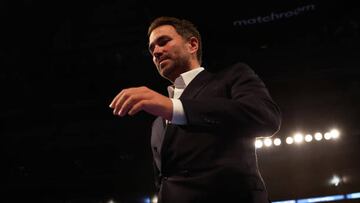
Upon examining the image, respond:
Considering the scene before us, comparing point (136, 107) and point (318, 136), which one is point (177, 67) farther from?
point (318, 136)

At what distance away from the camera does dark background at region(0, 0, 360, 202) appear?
2.51 metres

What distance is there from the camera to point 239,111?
3.35 ft

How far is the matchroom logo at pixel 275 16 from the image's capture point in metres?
2.31

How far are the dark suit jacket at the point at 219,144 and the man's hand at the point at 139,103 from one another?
0.06m

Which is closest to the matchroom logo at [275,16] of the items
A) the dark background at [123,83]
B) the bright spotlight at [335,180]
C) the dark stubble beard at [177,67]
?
the dark background at [123,83]

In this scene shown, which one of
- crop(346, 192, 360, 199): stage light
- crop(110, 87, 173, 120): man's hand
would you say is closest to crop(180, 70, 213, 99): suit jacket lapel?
crop(110, 87, 173, 120): man's hand

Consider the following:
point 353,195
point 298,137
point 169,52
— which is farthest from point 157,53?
point 353,195

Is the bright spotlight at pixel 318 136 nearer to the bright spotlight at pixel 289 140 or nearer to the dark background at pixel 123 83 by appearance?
the dark background at pixel 123 83

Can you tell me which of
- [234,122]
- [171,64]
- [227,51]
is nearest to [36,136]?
[227,51]

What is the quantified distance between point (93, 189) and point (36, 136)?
3.01 ft

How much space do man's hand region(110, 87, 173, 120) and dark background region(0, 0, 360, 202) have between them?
1.39 m

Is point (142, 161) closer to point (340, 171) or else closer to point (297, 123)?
point (297, 123)

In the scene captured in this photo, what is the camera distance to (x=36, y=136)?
4.04m

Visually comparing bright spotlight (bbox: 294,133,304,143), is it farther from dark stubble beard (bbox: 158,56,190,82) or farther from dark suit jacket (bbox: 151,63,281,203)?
dark suit jacket (bbox: 151,63,281,203)
